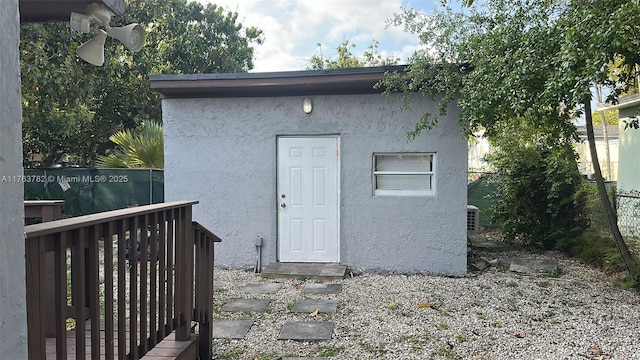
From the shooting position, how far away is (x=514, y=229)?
855 centimetres

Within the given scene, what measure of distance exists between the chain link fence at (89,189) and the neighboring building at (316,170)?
10.0 ft

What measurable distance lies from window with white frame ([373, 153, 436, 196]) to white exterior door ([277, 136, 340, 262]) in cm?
64

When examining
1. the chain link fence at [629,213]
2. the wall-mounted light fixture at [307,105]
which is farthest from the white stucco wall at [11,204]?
the chain link fence at [629,213]

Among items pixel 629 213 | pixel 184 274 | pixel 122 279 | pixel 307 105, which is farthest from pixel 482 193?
pixel 122 279

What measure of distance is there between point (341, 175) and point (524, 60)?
303 cm

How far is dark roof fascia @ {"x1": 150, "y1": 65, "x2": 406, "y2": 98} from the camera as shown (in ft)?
20.9

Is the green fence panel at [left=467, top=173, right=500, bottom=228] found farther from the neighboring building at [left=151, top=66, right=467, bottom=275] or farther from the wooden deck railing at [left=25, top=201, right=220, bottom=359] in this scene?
the wooden deck railing at [left=25, top=201, right=220, bottom=359]

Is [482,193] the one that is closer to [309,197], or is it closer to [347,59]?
[309,197]

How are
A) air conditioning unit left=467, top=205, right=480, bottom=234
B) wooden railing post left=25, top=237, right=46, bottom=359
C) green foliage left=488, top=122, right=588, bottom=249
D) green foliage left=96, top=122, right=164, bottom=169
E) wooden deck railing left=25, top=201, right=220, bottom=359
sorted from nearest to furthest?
wooden railing post left=25, top=237, right=46, bottom=359
wooden deck railing left=25, top=201, right=220, bottom=359
green foliage left=488, top=122, right=588, bottom=249
air conditioning unit left=467, top=205, right=480, bottom=234
green foliage left=96, top=122, right=164, bottom=169

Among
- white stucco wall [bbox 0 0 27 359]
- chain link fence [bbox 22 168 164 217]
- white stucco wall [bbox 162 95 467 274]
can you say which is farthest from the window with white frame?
white stucco wall [bbox 0 0 27 359]

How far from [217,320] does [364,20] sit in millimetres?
15085

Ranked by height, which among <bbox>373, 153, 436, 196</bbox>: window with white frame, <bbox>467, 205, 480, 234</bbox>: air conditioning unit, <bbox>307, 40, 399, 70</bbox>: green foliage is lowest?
<bbox>467, 205, 480, 234</bbox>: air conditioning unit

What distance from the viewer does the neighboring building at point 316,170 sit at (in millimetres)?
6594

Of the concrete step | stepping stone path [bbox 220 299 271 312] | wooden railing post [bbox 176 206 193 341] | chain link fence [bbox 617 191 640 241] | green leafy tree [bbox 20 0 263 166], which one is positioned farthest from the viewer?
green leafy tree [bbox 20 0 263 166]
